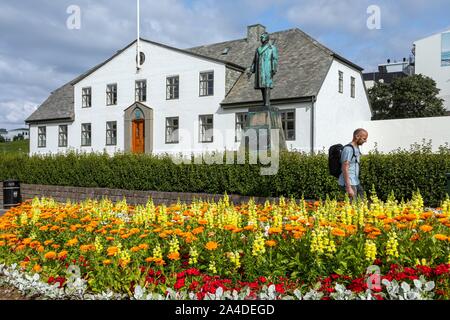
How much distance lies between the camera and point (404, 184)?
37.8 feet

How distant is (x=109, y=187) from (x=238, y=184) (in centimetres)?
697

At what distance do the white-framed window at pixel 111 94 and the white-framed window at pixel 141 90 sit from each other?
2401 millimetres

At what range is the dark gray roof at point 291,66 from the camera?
24.7m

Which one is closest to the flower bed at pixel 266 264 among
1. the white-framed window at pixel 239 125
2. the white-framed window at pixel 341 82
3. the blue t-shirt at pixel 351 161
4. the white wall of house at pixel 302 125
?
the blue t-shirt at pixel 351 161

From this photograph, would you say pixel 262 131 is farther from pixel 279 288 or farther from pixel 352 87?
pixel 352 87

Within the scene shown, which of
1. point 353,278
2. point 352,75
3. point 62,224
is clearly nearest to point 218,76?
point 352,75

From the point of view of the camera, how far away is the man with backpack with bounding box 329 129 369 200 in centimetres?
748

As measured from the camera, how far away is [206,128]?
92.1 feet

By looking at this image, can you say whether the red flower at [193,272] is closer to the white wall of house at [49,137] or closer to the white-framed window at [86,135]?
the white-framed window at [86,135]

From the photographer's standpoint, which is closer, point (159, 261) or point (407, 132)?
point (159, 261)

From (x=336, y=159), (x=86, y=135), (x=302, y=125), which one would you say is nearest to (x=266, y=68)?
(x=302, y=125)

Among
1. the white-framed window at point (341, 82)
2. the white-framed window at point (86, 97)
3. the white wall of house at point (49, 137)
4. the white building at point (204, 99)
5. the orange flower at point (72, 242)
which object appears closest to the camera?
the orange flower at point (72, 242)

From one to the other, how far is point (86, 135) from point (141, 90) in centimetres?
655

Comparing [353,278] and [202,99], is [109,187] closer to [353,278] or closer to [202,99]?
[202,99]
